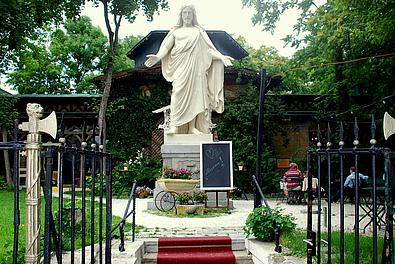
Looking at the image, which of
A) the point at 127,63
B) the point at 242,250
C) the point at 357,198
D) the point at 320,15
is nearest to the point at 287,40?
the point at 320,15

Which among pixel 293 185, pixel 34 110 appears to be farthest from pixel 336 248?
pixel 293 185

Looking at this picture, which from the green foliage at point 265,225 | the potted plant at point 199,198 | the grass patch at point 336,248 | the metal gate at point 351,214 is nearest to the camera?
the metal gate at point 351,214

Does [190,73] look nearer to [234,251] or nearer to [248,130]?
[234,251]

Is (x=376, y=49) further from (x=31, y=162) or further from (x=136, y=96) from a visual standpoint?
(x=31, y=162)

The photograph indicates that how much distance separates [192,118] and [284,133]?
10.1 m

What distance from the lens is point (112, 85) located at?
21891mm

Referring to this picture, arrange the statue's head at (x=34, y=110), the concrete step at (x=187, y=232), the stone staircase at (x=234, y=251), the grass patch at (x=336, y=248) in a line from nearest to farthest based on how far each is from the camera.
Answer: the statue's head at (x=34, y=110)
the grass patch at (x=336, y=248)
the stone staircase at (x=234, y=251)
the concrete step at (x=187, y=232)

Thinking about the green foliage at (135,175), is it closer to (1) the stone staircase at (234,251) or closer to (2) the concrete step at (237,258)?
(1) the stone staircase at (234,251)

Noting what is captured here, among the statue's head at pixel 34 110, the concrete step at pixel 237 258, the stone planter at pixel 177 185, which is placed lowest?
the concrete step at pixel 237 258

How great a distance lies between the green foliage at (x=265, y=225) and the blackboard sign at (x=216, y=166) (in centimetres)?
358

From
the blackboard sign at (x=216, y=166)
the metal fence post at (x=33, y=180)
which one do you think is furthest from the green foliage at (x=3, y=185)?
the metal fence post at (x=33, y=180)

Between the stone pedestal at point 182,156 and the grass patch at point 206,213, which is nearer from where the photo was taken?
the grass patch at point 206,213

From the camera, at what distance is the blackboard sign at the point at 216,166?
10578 mm

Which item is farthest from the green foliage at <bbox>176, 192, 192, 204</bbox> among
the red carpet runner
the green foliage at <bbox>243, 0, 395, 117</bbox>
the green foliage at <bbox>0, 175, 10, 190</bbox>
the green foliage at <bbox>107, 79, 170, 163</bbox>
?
the green foliage at <bbox>0, 175, 10, 190</bbox>
